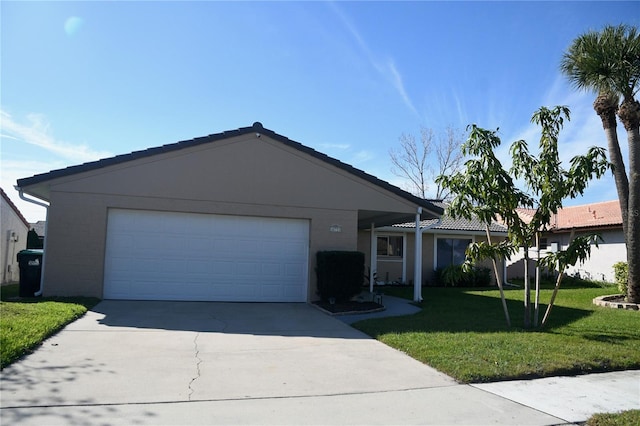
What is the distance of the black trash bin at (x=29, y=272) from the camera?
11.5 metres

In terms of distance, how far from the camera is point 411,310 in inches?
476

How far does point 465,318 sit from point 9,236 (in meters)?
16.9

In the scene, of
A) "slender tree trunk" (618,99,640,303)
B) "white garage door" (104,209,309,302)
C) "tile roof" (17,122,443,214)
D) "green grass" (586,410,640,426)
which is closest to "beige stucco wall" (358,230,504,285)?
"tile roof" (17,122,443,214)

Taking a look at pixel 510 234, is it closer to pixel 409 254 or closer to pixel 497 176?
pixel 497 176

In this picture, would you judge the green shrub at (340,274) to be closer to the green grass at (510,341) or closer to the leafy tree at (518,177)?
the green grass at (510,341)

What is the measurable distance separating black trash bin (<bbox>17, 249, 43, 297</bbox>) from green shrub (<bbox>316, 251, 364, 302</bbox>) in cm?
687

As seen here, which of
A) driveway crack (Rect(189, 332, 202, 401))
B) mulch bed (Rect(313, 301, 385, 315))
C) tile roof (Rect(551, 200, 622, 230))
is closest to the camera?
driveway crack (Rect(189, 332, 202, 401))

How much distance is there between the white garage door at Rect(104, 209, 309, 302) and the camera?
11836mm

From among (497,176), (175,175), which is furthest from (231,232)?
(497,176)

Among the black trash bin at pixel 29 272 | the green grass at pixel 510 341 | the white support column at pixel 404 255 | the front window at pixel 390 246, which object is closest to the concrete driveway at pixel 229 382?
the green grass at pixel 510 341

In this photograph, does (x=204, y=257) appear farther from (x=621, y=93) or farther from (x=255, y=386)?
(x=621, y=93)

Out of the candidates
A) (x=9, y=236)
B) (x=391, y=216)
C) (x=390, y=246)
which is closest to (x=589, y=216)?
(x=390, y=246)

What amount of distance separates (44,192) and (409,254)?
14149mm

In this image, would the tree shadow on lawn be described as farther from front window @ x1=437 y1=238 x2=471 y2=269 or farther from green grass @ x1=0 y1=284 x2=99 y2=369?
front window @ x1=437 y1=238 x2=471 y2=269
